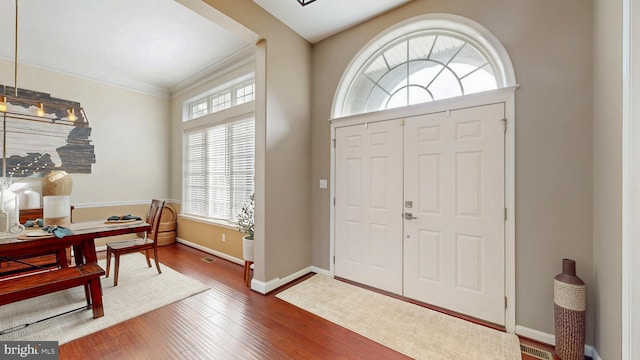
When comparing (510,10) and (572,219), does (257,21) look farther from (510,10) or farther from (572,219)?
(572,219)

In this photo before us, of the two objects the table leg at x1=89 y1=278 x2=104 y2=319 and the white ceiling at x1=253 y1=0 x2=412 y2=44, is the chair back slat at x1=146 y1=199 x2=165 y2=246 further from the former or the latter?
the white ceiling at x1=253 y1=0 x2=412 y2=44

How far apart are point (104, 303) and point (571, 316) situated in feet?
13.7

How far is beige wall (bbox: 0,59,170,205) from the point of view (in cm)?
394

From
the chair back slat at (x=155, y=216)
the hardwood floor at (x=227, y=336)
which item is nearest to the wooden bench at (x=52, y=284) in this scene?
the hardwood floor at (x=227, y=336)

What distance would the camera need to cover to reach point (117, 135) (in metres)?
4.57

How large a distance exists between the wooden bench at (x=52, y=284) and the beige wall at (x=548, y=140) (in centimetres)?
384

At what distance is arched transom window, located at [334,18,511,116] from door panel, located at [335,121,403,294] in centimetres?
38

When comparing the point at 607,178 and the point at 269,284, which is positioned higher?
the point at 607,178

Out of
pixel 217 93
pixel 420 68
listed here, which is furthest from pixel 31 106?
pixel 420 68

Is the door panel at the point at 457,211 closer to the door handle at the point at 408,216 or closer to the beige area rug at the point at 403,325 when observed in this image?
the door handle at the point at 408,216

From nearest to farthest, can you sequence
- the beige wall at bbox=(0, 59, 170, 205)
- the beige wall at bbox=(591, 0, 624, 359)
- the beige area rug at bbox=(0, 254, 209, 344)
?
the beige wall at bbox=(591, 0, 624, 359) < the beige area rug at bbox=(0, 254, 209, 344) < the beige wall at bbox=(0, 59, 170, 205)

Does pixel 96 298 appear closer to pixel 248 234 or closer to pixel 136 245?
pixel 136 245

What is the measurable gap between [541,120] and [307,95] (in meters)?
2.55

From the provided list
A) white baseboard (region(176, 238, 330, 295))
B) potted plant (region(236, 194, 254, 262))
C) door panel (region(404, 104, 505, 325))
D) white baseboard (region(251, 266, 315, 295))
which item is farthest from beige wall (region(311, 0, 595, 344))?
potted plant (region(236, 194, 254, 262))
